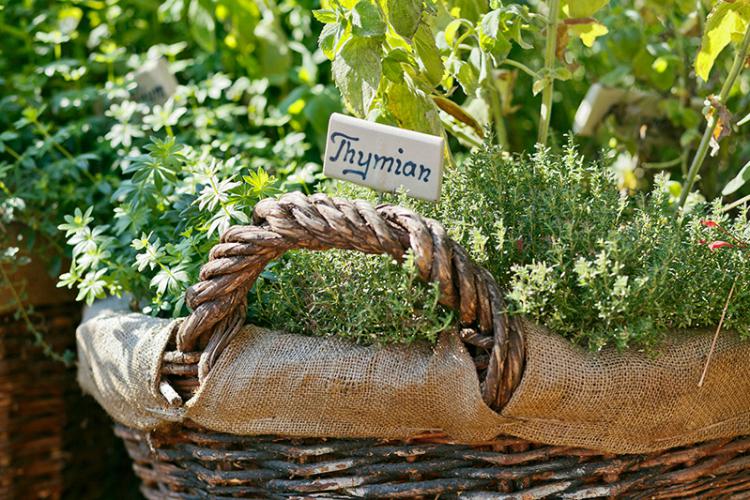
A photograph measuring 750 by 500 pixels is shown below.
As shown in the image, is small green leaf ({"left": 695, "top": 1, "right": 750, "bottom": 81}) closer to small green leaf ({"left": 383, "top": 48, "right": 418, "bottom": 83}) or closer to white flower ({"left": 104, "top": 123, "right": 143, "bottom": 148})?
small green leaf ({"left": 383, "top": 48, "right": 418, "bottom": 83})

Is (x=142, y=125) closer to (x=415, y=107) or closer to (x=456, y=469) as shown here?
(x=415, y=107)

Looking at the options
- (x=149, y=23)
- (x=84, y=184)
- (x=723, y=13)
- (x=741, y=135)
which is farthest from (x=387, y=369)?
(x=149, y=23)

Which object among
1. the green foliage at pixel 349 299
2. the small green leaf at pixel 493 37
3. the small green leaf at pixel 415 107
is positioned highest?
the small green leaf at pixel 493 37

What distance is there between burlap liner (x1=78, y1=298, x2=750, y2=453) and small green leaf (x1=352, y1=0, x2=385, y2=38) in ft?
0.90

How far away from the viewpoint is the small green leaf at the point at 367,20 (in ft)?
2.57

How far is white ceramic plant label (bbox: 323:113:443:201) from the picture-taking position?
0.73 metres

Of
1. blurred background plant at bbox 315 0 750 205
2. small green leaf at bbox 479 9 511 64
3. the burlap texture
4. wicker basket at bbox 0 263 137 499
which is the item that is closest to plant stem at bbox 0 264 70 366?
wicker basket at bbox 0 263 137 499

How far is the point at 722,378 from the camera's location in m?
0.70

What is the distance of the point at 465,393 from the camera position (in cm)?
67

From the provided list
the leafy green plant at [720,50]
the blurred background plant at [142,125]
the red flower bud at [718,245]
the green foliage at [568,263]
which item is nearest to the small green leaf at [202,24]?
the blurred background plant at [142,125]

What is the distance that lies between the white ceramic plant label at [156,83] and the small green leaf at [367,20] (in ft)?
1.51

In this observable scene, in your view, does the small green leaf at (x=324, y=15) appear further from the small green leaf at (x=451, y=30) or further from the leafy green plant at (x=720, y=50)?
the leafy green plant at (x=720, y=50)

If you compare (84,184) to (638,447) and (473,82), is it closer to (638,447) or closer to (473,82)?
(473,82)

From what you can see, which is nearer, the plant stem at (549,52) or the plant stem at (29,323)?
the plant stem at (549,52)
